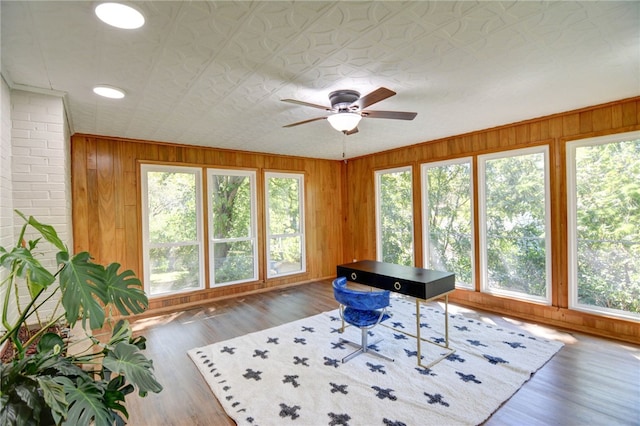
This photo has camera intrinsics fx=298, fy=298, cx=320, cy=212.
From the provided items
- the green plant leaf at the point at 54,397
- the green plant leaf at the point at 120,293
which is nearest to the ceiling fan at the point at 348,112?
the green plant leaf at the point at 120,293

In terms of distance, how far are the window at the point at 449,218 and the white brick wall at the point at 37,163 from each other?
465 centimetres

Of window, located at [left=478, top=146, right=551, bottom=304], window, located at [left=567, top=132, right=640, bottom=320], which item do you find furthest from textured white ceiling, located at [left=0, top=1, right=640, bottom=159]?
window, located at [left=478, top=146, right=551, bottom=304]

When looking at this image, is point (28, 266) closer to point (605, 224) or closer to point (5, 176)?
point (5, 176)

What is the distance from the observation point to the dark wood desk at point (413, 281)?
2711 mm

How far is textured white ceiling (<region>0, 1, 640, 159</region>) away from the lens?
1612 mm

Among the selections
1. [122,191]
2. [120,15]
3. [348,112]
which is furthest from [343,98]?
[122,191]

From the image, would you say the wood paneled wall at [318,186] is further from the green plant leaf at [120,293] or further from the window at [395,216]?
the green plant leaf at [120,293]

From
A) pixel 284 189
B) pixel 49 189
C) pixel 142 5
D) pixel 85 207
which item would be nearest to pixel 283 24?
pixel 142 5

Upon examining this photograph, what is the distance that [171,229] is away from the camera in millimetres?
4590

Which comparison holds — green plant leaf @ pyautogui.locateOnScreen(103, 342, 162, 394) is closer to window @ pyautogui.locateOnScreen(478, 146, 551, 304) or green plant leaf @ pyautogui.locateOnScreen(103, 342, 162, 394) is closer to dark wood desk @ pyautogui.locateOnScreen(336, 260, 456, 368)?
dark wood desk @ pyautogui.locateOnScreen(336, 260, 456, 368)

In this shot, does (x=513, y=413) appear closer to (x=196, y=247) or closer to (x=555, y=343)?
(x=555, y=343)

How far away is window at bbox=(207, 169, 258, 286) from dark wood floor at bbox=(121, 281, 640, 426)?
3.73 ft

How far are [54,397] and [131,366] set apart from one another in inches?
11.6

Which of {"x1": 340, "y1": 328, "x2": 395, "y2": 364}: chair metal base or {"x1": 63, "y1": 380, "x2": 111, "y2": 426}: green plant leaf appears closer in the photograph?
{"x1": 63, "y1": 380, "x2": 111, "y2": 426}: green plant leaf
